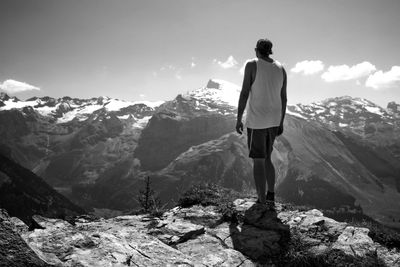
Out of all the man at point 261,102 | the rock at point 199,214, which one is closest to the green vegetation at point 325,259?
the rock at point 199,214

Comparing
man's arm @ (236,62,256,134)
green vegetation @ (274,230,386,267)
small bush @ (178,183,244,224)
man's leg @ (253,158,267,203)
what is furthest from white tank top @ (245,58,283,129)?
green vegetation @ (274,230,386,267)

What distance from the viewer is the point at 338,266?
7.65 meters

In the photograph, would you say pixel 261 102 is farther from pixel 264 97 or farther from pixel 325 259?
pixel 325 259

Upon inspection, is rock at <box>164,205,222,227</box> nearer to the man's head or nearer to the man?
the man

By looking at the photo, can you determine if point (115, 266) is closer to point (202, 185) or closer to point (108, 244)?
point (108, 244)

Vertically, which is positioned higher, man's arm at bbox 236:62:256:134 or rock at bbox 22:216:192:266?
man's arm at bbox 236:62:256:134

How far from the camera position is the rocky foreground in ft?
18.0

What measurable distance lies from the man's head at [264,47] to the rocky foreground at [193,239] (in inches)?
188

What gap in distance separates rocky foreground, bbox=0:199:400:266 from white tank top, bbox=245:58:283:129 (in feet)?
8.85


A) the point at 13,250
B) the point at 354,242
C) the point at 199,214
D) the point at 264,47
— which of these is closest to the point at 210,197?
the point at 199,214

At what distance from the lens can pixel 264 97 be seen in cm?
1048

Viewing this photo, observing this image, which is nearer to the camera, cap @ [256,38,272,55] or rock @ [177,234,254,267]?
rock @ [177,234,254,267]

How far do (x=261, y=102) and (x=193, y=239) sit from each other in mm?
4411

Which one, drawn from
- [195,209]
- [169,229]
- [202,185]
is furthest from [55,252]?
[202,185]
